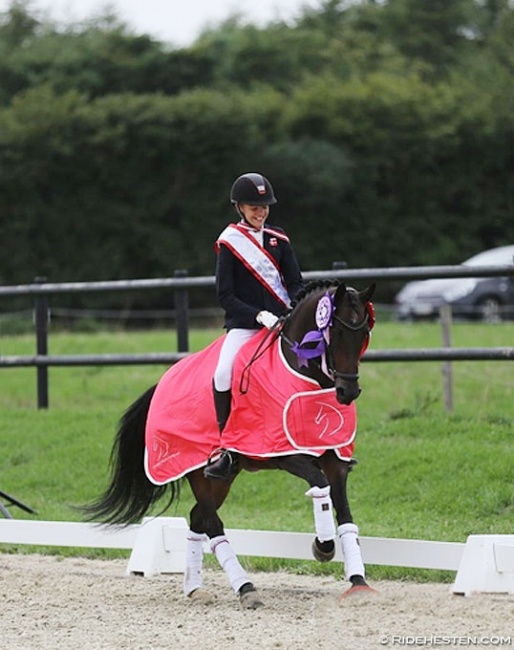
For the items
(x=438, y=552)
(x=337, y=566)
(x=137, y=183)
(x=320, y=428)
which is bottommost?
(x=137, y=183)

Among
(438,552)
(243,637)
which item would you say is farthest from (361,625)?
(438,552)

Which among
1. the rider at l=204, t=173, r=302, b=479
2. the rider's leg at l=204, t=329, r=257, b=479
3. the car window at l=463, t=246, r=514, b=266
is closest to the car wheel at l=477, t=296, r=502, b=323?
the car window at l=463, t=246, r=514, b=266

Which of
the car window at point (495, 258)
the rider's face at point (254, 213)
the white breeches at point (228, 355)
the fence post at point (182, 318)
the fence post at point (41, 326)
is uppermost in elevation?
the rider's face at point (254, 213)

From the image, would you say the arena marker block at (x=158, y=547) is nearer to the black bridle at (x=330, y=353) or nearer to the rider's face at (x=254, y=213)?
the black bridle at (x=330, y=353)

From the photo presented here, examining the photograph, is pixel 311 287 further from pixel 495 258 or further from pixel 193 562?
pixel 495 258

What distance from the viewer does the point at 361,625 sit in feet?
17.9

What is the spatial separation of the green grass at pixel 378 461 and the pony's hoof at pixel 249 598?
103cm

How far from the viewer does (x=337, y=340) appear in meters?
5.93

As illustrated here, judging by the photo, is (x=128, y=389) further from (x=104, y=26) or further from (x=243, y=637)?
(x=104, y=26)

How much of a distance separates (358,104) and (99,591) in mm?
21974

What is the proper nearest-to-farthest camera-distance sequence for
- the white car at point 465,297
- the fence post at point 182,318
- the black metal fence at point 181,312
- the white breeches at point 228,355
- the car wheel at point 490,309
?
the white breeches at point 228,355, the black metal fence at point 181,312, the fence post at point 182,318, the car wheel at point 490,309, the white car at point 465,297

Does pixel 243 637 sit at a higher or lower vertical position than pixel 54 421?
higher

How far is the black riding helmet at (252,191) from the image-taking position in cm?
641

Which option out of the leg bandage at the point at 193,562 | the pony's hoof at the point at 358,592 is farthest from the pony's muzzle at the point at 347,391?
the leg bandage at the point at 193,562
